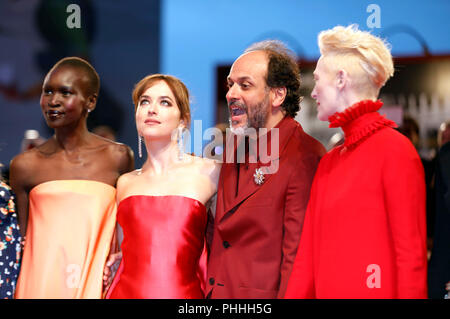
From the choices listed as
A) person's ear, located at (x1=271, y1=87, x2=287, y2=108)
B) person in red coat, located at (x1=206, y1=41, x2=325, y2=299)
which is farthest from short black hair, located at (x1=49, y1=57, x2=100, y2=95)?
person's ear, located at (x1=271, y1=87, x2=287, y2=108)

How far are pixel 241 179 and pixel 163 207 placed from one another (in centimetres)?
41

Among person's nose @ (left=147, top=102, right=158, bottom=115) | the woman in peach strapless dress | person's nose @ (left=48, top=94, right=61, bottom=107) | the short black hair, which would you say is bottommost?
the woman in peach strapless dress

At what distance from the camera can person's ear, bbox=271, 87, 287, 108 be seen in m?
2.75

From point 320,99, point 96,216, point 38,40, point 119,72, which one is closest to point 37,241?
point 96,216

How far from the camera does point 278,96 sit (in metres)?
2.76

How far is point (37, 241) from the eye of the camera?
9.58 feet

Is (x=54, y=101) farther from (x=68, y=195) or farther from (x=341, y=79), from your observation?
(x=341, y=79)

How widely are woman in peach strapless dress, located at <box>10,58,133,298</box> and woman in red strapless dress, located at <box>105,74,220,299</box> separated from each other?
121 mm

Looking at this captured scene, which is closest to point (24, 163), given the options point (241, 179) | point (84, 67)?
point (84, 67)

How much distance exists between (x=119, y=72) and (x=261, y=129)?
5006 millimetres

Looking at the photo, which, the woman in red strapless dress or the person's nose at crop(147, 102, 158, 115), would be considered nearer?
the woman in red strapless dress

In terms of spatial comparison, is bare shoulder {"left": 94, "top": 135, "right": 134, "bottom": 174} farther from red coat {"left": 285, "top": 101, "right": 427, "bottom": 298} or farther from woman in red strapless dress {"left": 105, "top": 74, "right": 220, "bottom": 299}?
red coat {"left": 285, "top": 101, "right": 427, "bottom": 298}

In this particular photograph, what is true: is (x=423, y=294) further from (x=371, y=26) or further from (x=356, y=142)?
(x=371, y=26)

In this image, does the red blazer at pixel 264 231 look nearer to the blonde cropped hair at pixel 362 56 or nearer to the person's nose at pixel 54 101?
the blonde cropped hair at pixel 362 56
